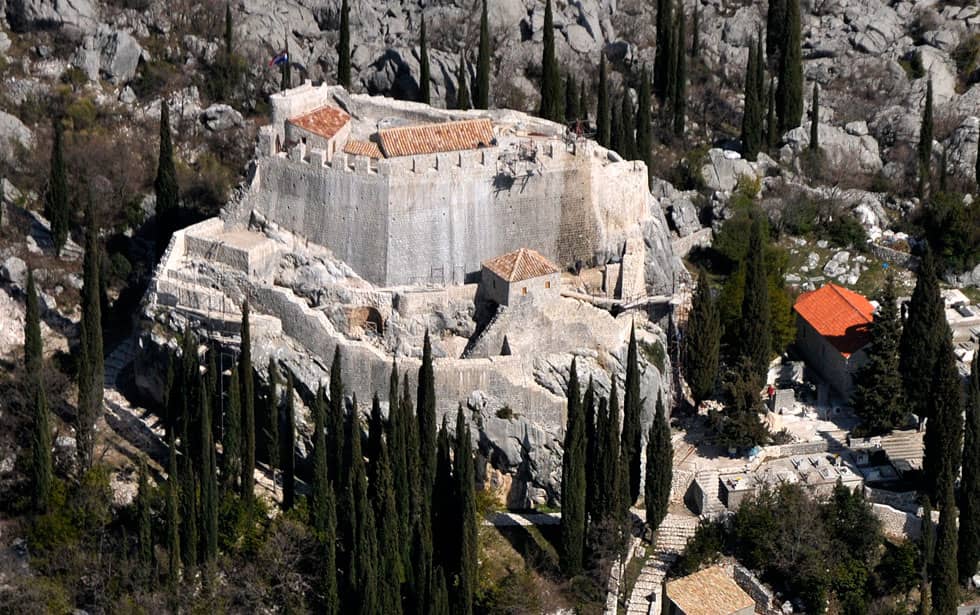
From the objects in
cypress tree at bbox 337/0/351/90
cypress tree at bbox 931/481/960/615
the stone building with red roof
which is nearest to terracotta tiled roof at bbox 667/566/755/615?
cypress tree at bbox 931/481/960/615

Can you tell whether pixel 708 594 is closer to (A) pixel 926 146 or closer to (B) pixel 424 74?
(A) pixel 926 146

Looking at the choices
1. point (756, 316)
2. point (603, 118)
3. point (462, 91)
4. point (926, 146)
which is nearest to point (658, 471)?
point (756, 316)

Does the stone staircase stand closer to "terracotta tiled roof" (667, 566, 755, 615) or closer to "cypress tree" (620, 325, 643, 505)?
"terracotta tiled roof" (667, 566, 755, 615)

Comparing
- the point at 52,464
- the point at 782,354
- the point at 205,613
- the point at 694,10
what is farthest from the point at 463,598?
the point at 694,10

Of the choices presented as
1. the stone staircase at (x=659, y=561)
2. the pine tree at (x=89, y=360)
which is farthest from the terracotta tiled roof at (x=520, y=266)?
the pine tree at (x=89, y=360)

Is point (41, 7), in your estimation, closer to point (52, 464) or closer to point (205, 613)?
point (52, 464)

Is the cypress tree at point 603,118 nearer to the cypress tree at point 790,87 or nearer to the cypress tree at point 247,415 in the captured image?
the cypress tree at point 790,87
